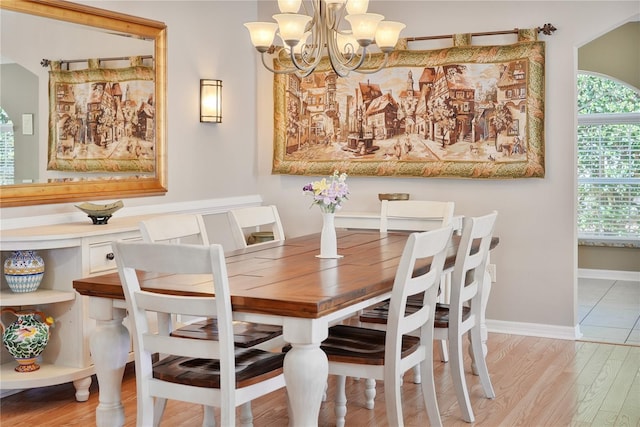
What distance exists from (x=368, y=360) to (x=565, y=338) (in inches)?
105

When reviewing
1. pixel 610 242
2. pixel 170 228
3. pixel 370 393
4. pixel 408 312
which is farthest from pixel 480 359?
pixel 610 242

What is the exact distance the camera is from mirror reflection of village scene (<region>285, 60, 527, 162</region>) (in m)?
5.36

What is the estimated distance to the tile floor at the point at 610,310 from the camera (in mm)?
5453

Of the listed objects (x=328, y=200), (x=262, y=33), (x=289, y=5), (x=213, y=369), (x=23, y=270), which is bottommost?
(x=213, y=369)

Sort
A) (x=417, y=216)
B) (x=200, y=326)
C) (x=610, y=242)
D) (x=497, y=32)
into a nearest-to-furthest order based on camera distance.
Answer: (x=200, y=326) < (x=417, y=216) < (x=497, y=32) < (x=610, y=242)

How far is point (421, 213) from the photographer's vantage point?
463 cm

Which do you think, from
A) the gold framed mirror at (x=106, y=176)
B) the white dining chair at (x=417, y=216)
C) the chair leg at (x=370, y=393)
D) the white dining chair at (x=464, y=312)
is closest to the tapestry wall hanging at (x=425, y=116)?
the white dining chair at (x=417, y=216)

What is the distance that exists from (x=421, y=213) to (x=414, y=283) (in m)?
1.58

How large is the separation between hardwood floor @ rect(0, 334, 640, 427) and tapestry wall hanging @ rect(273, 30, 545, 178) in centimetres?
140

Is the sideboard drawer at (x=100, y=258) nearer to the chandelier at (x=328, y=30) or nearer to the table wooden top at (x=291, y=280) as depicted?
the table wooden top at (x=291, y=280)

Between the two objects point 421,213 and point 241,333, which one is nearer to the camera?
point 241,333

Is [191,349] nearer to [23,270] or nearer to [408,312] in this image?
[408,312]

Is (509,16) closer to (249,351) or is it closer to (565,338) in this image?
(565,338)

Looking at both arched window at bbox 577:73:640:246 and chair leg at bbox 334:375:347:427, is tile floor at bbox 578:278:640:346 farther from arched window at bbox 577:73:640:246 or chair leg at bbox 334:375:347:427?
chair leg at bbox 334:375:347:427
